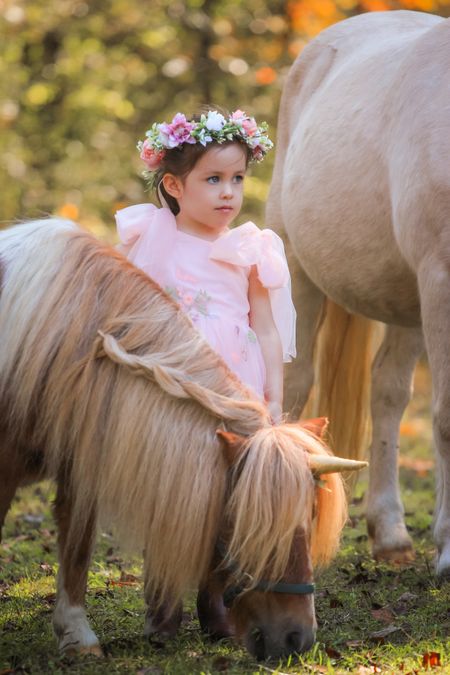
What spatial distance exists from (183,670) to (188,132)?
5.73 feet

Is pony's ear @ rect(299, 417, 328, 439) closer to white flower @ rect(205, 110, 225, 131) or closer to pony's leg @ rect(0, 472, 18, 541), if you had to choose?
pony's leg @ rect(0, 472, 18, 541)

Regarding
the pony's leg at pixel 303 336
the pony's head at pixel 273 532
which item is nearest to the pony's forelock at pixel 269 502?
the pony's head at pixel 273 532

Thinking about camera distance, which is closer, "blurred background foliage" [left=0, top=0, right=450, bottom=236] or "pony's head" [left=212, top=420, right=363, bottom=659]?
"pony's head" [left=212, top=420, right=363, bottom=659]

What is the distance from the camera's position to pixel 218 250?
3707 millimetres

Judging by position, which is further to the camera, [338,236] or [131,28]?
[131,28]

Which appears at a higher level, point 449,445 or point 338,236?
point 338,236

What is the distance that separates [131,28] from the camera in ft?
36.3

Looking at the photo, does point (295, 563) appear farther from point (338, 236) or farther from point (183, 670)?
point (338, 236)

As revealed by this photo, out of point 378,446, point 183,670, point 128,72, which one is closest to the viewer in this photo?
point 183,670

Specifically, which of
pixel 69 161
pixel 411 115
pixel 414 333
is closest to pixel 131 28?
pixel 69 161

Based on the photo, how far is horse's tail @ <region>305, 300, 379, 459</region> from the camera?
5.60 metres

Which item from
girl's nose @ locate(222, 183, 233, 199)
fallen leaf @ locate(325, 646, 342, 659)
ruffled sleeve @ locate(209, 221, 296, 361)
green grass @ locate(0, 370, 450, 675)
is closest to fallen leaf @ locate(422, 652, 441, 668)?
green grass @ locate(0, 370, 450, 675)

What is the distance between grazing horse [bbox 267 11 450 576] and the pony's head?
133 cm

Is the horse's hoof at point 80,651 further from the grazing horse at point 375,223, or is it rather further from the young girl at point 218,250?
the grazing horse at point 375,223
